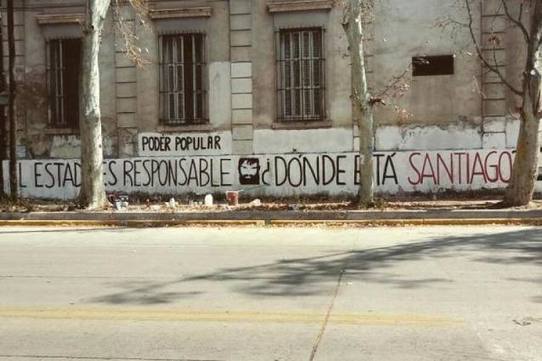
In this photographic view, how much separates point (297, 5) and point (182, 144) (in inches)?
188

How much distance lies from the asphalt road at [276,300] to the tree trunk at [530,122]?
314cm

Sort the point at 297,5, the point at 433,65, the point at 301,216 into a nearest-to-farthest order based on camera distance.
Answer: the point at 301,216
the point at 433,65
the point at 297,5

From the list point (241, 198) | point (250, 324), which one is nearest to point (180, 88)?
point (241, 198)

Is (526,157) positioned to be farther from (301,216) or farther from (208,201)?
(208,201)

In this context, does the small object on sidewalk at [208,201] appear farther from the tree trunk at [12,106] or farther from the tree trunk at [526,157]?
the tree trunk at [526,157]

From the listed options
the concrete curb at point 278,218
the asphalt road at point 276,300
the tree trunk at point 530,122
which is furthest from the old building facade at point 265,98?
the asphalt road at point 276,300

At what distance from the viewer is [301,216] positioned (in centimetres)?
1348

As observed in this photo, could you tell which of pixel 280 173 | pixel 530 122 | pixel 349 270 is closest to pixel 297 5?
pixel 280 173

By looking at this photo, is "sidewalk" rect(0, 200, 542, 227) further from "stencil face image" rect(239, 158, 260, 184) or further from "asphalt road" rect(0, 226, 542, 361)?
"stencil face image" rect(239, 158, 260, 184)

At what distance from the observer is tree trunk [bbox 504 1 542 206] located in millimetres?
13250

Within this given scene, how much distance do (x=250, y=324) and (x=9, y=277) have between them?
12.3 ft

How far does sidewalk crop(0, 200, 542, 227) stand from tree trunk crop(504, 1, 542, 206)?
49 centimetres

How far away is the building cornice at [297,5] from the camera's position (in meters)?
16.7

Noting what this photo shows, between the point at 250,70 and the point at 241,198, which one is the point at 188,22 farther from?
the point at 241,198
